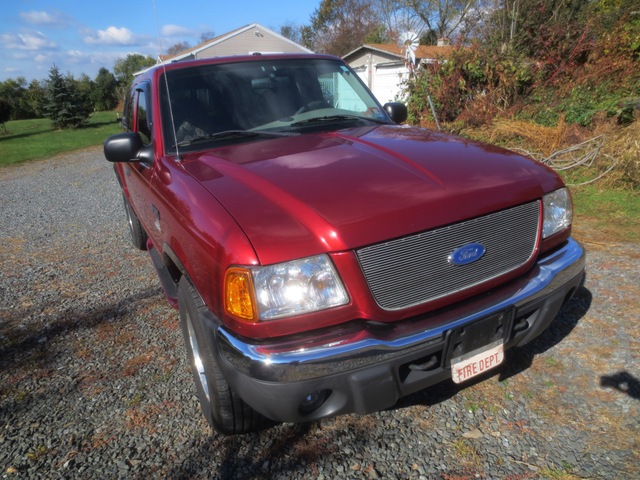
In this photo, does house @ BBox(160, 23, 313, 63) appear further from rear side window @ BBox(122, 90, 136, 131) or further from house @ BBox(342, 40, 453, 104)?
rear side window @ BBox(122, 90, 136, 131)

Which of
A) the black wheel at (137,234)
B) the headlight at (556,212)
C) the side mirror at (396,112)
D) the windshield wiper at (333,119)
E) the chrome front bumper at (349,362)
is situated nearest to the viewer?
the chrome front bumper at (349,362)

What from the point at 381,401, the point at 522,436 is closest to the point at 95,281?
the point at 381,401

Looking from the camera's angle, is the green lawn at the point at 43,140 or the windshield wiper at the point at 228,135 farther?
the green lawn at the point at 43,140

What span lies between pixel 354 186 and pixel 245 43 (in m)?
32.8

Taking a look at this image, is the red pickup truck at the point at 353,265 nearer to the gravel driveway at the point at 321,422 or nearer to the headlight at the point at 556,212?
the headlight at the point at 556,212

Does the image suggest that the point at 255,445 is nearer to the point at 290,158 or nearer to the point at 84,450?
the point at 84,450

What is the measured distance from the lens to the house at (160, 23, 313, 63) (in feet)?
100.0

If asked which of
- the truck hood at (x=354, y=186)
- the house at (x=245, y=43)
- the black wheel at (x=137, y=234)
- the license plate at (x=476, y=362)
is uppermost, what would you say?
the house at (x=245, y=43)

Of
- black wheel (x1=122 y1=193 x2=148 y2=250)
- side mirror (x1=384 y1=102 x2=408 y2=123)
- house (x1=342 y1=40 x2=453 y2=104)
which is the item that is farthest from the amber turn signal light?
A: house (x1=342 y1=40 x2=453 y2=104)

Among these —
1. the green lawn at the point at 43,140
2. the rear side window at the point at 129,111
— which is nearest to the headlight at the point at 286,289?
the rear side window at the point at 129,111

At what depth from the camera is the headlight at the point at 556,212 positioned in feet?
7.90

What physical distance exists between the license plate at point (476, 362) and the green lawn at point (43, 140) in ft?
51.0

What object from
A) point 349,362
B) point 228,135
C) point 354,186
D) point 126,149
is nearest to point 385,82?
point 228,135

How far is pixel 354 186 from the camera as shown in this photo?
2074 mm
